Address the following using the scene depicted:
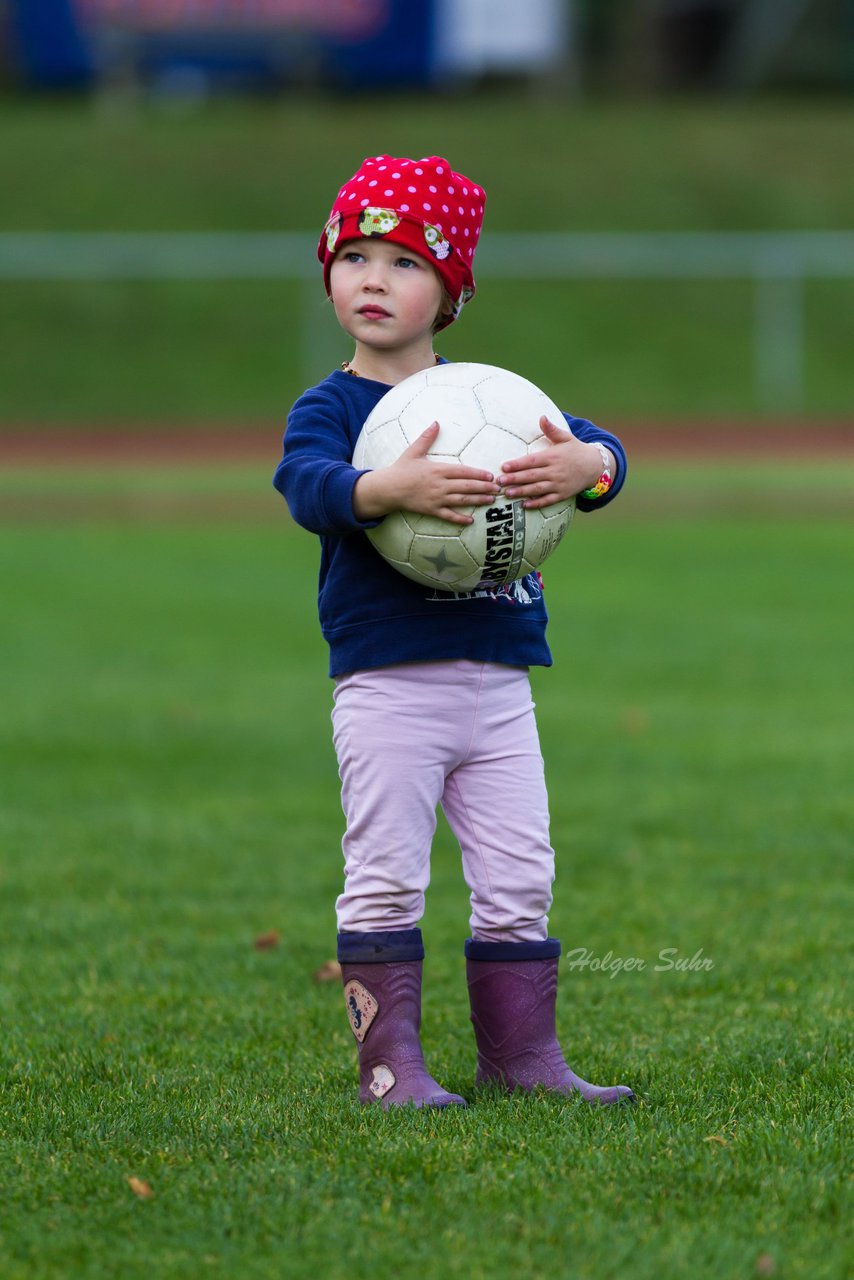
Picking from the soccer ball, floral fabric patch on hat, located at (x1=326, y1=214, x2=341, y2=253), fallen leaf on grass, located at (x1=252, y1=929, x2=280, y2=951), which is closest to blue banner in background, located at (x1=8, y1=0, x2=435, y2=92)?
fallen leaf on grass, located at (x1=252, y1=929, x2=280, y2=951)

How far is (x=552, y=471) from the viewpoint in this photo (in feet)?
12.1

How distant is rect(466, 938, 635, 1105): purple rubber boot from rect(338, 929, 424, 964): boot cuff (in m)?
0.17

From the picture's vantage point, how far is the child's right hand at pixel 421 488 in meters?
3.57

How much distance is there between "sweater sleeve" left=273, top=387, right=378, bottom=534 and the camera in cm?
359

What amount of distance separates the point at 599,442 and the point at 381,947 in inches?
45.3

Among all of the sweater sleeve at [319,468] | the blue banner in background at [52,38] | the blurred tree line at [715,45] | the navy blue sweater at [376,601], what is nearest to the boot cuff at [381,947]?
the navy blue sweater at [376,601]

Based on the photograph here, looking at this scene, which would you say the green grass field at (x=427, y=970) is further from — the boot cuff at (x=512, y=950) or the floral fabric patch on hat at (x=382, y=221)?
the floral fabric patch on hat at (x=382, y=221)

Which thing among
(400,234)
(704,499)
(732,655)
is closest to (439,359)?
(400,234)

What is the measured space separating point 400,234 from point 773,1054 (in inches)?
76.8

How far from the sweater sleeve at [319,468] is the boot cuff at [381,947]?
839mm

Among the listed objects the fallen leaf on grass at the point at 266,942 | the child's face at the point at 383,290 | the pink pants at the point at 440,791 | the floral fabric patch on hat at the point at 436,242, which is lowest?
the fallen leaf on grass at the point at 266,942

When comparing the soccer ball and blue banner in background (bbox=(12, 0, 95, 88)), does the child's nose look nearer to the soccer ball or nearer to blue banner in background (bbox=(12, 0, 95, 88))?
the soccer ball

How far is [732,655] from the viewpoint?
10.6m

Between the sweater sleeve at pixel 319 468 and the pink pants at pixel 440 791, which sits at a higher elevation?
the sweater sleeve at pixel 319 468
